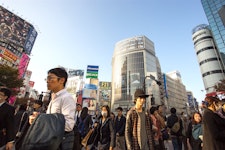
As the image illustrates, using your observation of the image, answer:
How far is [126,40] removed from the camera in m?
70.9

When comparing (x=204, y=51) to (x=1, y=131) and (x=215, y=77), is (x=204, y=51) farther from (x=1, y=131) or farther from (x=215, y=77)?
(x=1, y=131)

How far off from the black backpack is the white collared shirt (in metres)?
0.29

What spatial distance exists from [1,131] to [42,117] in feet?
6.77

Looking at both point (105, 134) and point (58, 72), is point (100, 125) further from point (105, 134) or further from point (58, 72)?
point (58, 72)

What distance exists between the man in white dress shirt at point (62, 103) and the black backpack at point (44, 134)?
30cm

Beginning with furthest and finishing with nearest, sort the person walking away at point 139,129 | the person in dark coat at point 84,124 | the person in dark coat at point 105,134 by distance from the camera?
1. the person in dark coat at point 84,124
2. the person in dark coat at point 105,134
3. the person walking away at point 139,129

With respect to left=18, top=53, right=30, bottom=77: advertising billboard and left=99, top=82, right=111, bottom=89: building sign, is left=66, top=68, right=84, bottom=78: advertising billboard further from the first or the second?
left=18, top=53, right=30, bottom=77: advertising billboard

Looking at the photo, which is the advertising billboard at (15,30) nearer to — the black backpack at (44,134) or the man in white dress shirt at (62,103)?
the man in white dress shirt at (62,103)

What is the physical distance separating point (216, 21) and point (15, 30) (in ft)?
216

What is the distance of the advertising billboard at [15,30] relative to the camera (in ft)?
127

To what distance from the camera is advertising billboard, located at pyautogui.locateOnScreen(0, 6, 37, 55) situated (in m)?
38.7

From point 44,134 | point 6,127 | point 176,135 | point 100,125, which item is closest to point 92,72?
point 176,135

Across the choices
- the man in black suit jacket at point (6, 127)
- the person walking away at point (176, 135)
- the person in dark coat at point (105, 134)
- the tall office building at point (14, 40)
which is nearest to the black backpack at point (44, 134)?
the man in black suit jacket at point (6, 127)

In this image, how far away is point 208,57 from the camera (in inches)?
1949
